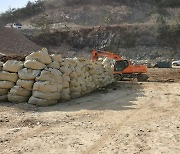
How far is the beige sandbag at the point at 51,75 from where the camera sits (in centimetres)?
848

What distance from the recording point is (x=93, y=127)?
6270 mm

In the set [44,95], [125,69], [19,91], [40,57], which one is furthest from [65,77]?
[125,69]

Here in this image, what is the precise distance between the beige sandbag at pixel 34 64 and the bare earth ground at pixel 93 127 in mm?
1160

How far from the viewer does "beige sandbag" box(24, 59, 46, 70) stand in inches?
341

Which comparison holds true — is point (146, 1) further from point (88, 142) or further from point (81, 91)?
point (88, 142)

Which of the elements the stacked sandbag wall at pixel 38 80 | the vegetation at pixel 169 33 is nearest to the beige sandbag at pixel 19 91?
the stacked sandbag wall at pixel 38 80

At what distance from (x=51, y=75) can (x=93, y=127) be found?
282 centimetres

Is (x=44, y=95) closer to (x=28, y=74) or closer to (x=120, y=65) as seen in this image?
(x=28, y=74)

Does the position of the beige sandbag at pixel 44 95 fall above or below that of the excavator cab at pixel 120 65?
below

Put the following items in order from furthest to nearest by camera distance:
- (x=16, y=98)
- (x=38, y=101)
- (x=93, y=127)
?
(x=16, y=98), (x=38, y=101), (x=93, y=127)

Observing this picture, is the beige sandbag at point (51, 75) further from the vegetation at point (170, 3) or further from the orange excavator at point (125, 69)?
the vegetation at point (170, 3)

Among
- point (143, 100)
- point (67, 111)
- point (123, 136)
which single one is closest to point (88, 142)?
point (123, 136)

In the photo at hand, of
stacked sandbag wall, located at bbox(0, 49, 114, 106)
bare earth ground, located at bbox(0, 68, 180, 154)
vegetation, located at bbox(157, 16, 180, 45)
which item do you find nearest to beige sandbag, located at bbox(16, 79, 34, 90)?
stacked sandbag wall, located at bbox(0, 49, 114, 106)

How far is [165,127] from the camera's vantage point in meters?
6.32
